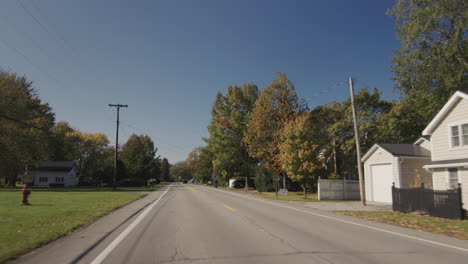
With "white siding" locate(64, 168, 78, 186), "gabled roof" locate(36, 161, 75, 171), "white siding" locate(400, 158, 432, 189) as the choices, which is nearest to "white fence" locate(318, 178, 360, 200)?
"white siding" locate(400, 158, 432, 189)

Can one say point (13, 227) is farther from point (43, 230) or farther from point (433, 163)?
point (433, 163)

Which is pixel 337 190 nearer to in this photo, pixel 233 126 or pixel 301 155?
pixel 301 155

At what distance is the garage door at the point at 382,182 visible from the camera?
21188 millimetres

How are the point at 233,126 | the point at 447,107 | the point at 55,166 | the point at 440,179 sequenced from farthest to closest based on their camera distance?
the point at 55,166, the point at 233,126, the point at 440,179, the point at 447,107

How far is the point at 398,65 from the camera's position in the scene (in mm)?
26188

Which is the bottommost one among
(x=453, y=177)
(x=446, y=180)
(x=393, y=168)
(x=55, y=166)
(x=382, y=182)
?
(x=382, y=182)

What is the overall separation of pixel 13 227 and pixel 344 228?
1029 centimetres

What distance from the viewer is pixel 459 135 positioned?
16.4 metres

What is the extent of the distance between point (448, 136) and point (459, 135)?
60 centimetres

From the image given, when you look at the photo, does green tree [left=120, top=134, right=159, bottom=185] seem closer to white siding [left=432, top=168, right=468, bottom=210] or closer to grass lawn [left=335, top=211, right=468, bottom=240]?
white siding [left=432, top=168, right=468, bottom=210]

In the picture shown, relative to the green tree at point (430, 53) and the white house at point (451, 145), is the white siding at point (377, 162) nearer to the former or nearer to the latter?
the white house at point (451, 145)

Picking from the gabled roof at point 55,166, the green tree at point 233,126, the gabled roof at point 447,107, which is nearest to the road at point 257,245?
the gabled roof at point 447,107

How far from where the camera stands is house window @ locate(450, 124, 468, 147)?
1611cm

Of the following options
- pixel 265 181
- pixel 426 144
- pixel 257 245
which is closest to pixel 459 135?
pixel 426 144
